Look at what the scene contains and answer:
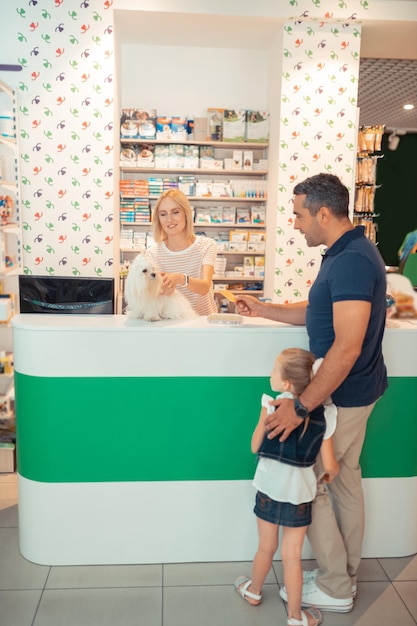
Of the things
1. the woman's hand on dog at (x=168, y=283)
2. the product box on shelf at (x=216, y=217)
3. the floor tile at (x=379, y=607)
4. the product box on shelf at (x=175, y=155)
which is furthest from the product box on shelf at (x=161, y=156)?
the floor tile at (x=379, y=607)

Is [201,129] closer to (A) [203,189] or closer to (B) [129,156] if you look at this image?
(A) [203,189]

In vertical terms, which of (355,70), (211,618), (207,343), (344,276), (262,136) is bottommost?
(211,618)

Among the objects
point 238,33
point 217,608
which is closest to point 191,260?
point 217,608

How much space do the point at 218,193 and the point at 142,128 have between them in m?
1.00

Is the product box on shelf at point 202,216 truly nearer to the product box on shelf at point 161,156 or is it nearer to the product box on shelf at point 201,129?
the product box on shelf at point 161,156

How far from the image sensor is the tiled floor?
2.30m

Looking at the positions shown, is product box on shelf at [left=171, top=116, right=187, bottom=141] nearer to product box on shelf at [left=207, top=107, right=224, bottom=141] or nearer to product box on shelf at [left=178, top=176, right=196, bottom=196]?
product box on shelf at [left=207, top=107, right=224, bottom=141]

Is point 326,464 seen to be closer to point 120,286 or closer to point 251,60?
point 120,286

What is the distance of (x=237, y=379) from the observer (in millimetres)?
2574

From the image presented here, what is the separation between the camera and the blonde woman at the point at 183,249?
3.25 m

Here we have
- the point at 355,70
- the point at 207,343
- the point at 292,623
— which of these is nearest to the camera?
the point at 292,623

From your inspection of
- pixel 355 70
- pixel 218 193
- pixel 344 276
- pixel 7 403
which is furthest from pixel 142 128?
pixel 344 276

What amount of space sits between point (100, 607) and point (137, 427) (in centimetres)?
76

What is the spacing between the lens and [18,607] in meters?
2.35
